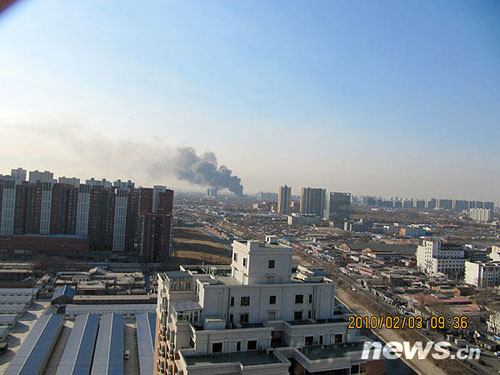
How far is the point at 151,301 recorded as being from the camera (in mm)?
6363

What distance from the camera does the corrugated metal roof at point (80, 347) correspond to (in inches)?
158

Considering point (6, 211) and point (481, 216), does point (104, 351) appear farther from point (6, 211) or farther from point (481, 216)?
point (481, 216)

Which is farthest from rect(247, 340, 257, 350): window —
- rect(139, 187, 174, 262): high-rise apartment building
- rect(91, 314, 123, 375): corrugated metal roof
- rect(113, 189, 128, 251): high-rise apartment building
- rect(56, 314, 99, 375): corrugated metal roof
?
rect(113, 189, 128, 251): high-rise apartment building

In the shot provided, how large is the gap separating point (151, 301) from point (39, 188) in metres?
5.83

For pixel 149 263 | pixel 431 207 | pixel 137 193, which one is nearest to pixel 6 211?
pixel 137 193

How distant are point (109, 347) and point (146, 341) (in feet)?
1.50

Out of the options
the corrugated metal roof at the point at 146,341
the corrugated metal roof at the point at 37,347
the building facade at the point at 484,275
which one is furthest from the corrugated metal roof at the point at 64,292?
the building facade at the point at 484,275

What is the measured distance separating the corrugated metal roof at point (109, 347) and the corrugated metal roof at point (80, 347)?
7 cm

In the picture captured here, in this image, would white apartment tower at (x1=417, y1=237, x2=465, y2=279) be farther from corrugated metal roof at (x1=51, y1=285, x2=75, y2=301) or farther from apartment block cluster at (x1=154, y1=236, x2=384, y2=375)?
apartment block cluster at (x1=154, y1=236, x2=384, y2=375)

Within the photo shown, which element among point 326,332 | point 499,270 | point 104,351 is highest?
point 326,332

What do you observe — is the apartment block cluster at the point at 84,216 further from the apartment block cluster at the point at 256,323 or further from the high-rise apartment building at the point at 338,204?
the high-rise apartment building at the point at 338,204

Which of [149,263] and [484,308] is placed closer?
[484,308]

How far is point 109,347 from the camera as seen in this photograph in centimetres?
456

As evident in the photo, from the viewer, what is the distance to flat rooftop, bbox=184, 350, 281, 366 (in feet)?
5.66
